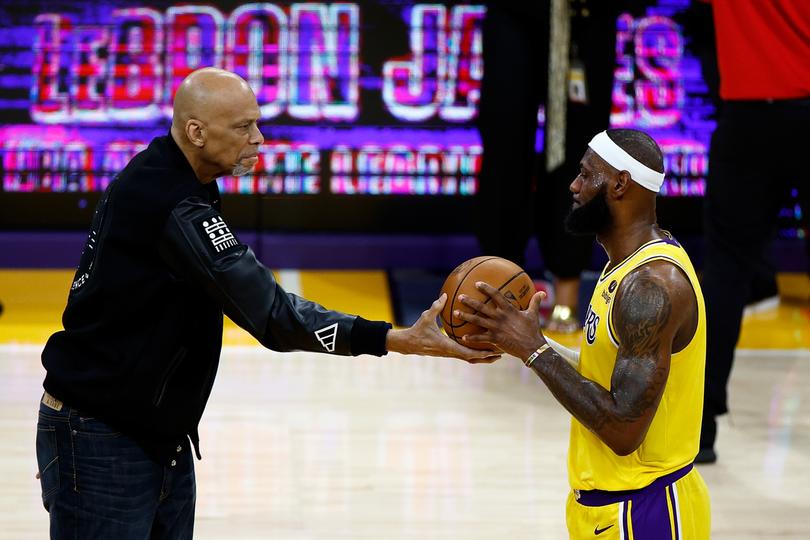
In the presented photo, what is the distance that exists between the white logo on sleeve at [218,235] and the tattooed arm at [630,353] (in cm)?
66

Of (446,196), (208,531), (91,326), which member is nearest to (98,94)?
(446,196)

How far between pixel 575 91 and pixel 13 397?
11.9 feet

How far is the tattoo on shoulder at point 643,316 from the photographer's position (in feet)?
9.66

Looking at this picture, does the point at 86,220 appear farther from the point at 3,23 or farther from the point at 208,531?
the point at 208,531

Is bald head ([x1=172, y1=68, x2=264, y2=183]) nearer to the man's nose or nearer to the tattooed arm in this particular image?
the man's nose

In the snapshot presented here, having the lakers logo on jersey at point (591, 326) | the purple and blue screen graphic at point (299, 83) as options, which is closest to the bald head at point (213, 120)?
the lakers logo on jersey at point (591, 326)

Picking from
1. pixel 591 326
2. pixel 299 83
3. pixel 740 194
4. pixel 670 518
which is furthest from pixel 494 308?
pixel 299 83

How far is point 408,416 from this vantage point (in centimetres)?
608

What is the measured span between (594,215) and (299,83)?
5899mm

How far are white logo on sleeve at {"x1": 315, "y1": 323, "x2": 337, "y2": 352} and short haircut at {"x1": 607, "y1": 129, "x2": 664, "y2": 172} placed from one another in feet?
2.87

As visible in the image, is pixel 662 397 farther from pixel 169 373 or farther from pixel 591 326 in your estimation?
pixel 169 373

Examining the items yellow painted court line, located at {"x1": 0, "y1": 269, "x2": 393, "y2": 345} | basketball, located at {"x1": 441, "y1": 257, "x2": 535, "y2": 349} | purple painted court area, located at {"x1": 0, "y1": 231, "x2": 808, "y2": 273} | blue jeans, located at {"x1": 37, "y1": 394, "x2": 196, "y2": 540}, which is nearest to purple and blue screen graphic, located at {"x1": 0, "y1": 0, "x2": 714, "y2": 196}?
purple painted court area, located at {"x1": 0, "y1": 231, "x2": 808, "y2": 273}

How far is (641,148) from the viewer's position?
126 inches

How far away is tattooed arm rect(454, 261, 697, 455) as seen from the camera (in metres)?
2.93
